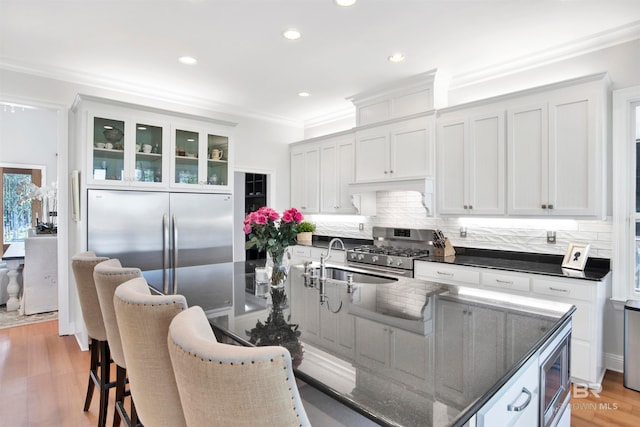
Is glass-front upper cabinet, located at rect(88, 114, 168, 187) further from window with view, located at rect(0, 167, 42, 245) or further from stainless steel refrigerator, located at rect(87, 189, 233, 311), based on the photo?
window with view, located at rect(0, 167, 42, 245)

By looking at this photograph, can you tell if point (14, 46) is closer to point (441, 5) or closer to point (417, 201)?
Answer: point (441, 5)

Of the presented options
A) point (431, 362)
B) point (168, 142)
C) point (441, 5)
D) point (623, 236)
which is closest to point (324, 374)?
point (431, 362)

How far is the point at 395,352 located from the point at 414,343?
111mm

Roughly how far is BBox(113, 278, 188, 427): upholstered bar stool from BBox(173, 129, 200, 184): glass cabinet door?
3075 mm

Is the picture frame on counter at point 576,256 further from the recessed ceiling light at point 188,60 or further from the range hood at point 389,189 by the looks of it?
the recessed ceiling light at point 188,60

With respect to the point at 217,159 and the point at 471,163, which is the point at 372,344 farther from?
the point at 217,159

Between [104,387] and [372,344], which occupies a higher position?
[372,344]

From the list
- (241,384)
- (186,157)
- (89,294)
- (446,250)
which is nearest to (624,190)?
(446,250)

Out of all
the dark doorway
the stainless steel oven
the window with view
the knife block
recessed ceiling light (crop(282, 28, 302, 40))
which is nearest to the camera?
the stainless steel oven

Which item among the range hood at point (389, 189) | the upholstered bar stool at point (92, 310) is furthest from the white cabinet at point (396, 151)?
the upholstered bar stool at point (92, 310)

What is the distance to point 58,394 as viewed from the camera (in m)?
2.76

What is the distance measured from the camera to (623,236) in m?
3.03

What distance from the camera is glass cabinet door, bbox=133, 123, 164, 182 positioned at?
389cm

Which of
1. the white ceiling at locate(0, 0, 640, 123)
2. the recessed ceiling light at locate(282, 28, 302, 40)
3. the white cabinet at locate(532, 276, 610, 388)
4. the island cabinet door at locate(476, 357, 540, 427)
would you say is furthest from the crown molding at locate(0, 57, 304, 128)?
the island cabinet door at locate(476, 357, 540, 427)
